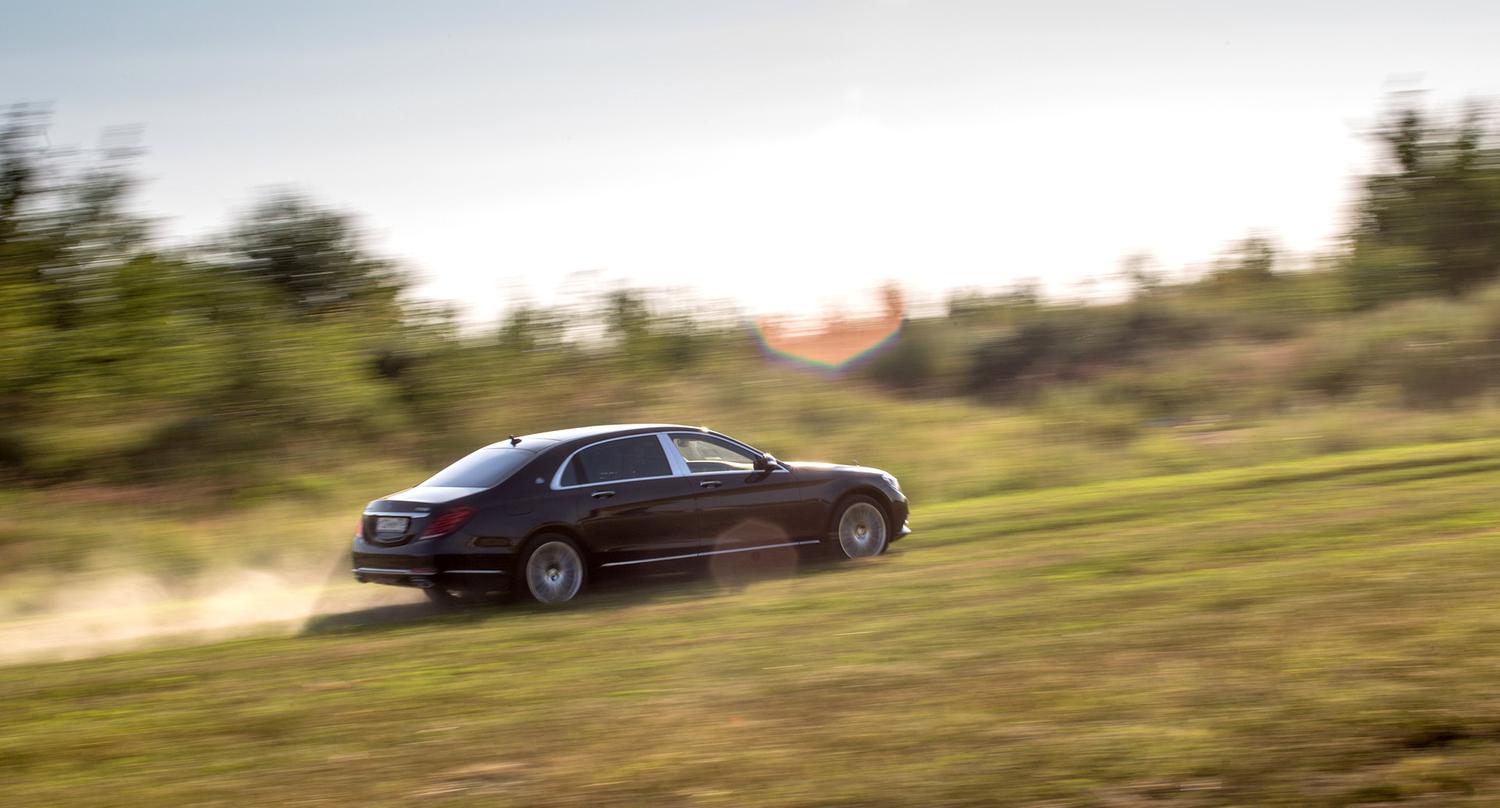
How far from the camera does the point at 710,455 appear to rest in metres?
12.8

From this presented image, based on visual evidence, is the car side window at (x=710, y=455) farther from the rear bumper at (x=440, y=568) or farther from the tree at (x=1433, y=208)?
the tree at (x=1433, y=208)

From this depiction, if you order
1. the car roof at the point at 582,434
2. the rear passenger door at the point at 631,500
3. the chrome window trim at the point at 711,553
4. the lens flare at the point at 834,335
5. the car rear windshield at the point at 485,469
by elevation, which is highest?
the lens flare at the point at 834,335

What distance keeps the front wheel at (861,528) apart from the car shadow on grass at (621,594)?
237mm

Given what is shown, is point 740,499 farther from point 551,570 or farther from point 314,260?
point 314,260

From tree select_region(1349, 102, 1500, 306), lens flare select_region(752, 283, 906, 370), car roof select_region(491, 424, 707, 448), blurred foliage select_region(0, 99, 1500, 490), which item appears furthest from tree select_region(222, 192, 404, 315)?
tree select_region(1349, 102, 1500, 306)

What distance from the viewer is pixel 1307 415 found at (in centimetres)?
2830

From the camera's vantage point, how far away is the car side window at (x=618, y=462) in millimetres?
11818

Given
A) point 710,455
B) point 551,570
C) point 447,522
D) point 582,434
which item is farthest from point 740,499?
point 447,522

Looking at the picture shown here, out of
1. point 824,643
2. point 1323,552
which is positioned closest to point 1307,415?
point 1323,552

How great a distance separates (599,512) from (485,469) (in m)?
1.02

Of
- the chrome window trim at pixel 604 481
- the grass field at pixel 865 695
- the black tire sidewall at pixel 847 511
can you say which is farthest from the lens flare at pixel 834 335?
the grass field at pixel 865 695

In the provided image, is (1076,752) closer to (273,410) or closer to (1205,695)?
(1205,695)

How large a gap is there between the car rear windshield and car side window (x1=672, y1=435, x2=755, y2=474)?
4.91ft

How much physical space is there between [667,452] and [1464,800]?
8.01m
